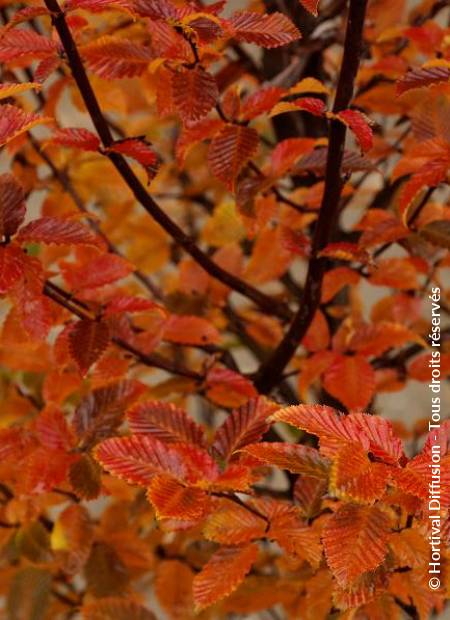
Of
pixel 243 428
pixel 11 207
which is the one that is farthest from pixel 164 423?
pixel 11 207

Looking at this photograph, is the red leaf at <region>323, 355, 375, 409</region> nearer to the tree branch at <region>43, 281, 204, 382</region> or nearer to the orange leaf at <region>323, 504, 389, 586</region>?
the tree branch at <region>43, 281, 204, 382</region>

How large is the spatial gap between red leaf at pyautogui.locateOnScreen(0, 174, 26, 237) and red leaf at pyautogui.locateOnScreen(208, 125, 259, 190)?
11 cm

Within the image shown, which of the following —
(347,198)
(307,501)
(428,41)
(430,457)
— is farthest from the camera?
(347,198)

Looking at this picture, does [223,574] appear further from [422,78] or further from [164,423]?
[422,78]

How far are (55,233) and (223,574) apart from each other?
0.68 feet

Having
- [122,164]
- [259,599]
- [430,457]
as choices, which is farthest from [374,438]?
[259,599]

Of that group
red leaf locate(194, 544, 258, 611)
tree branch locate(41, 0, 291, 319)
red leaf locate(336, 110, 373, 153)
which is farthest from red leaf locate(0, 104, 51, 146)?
red leaf locate(194, 544, 258, 611)

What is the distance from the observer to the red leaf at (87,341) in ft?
1.78

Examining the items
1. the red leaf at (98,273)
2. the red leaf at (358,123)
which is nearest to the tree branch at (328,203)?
the red leaf at (358,123)

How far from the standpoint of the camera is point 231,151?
547 millimetres

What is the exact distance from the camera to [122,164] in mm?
520

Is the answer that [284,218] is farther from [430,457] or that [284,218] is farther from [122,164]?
[430,457]

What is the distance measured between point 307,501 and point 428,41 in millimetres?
362

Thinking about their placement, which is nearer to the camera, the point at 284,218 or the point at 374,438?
the point at 374,438
